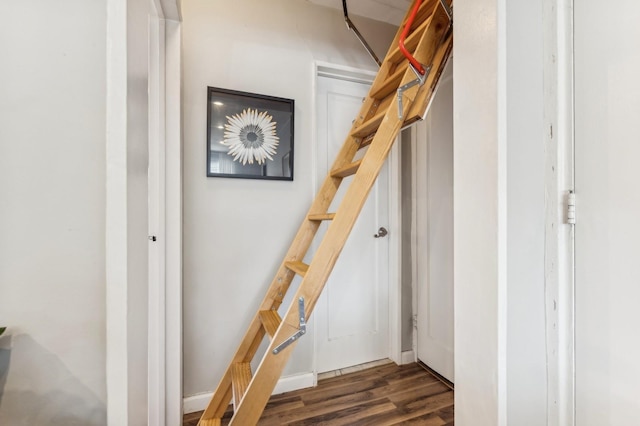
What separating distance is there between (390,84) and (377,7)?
973 mm

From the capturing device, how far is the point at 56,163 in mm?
534

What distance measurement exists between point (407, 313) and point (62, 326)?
1.99 meters

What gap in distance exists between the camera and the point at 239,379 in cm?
119

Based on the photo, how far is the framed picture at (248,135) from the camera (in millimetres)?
1567

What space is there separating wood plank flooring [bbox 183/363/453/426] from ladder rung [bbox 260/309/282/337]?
0.64 meters

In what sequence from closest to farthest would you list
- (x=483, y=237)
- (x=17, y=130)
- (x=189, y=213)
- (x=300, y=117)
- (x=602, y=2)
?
(x=17, y=130) < (x=602, y=2) < (x=483, y=237) < (x=189, y=213) < (x=300, y=117)

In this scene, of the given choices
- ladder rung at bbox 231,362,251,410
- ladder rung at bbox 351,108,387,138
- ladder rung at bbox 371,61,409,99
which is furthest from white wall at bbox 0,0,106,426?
ladder rung at bbox 371,61,409,99

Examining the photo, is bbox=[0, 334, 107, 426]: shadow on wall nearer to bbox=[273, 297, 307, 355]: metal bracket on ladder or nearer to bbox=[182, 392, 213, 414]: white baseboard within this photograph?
bbox=[273, 297, 307, 355]: metal bracket on ladder

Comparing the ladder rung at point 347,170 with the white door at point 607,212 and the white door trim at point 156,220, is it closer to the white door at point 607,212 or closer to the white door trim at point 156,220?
the white door at point 607,212

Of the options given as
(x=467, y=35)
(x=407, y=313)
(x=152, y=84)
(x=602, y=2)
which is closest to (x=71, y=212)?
(x=152, y=84)

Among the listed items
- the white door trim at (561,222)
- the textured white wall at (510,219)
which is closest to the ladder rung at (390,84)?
the textured white wall at (510,219)

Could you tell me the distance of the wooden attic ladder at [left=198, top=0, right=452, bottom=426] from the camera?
0.96m

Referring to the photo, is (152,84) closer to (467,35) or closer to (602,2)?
(467,35)

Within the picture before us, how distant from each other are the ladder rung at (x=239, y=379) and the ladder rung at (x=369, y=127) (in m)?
1.23
